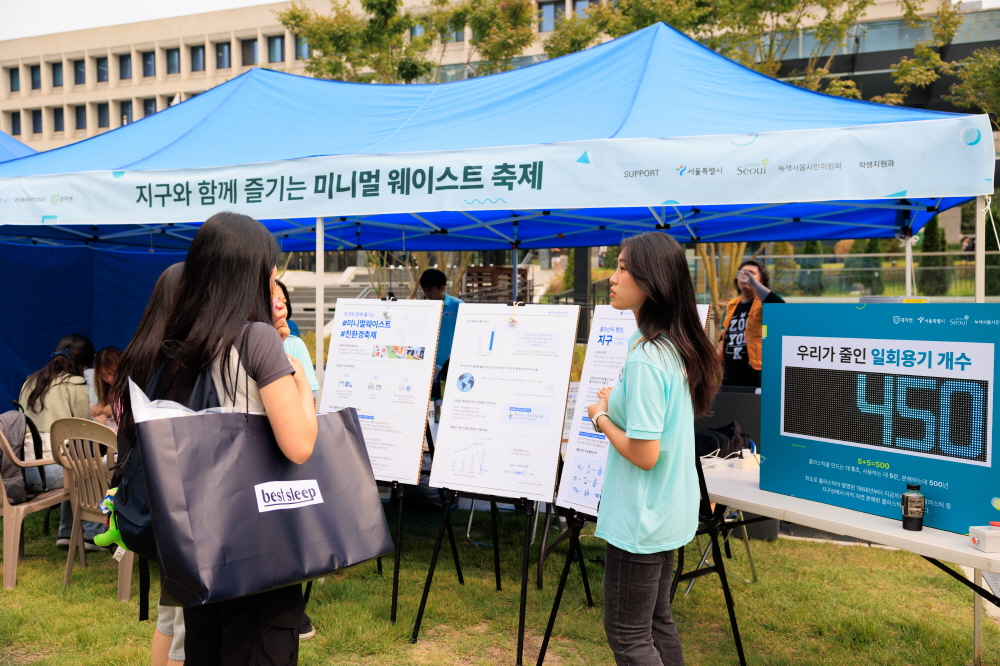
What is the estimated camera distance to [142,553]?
63.6 inches

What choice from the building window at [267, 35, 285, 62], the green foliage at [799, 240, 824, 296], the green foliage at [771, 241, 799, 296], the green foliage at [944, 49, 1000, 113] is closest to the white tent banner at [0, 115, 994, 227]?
the green foliage at [944, 49, 1000, 113]

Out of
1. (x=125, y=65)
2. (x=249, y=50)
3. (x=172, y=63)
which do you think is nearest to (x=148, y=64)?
(x=172, y=63)

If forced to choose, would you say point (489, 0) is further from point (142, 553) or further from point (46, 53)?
point (46, 53)

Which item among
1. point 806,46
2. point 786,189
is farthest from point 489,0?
point 786,189

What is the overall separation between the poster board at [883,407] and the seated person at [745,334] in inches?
111

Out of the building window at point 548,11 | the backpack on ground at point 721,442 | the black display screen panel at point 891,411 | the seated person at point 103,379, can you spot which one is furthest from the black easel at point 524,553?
the building window at point 548,11

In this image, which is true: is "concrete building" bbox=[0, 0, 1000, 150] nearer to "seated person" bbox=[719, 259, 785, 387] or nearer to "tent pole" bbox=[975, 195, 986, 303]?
"seated person" bbox=[719, 259, 785, 387]

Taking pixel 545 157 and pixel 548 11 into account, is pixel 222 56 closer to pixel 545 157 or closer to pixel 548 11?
pixel 548 11

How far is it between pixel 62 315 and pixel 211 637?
6.52m

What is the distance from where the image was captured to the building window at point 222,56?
1345 inches

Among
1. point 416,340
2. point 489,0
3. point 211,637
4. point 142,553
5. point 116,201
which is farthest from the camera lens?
point 489,0

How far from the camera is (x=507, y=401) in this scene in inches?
128

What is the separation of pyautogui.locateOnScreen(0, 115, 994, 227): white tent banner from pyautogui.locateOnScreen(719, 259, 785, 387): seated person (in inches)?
86.5

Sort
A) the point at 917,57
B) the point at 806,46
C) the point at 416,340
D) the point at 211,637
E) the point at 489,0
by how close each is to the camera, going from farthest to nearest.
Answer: the point at 806,46
the point at 489,0
the point at 917,57
the point at 416,340
the point at 211,637
